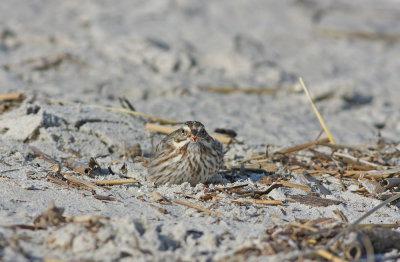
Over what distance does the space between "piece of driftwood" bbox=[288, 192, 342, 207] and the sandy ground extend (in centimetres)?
11

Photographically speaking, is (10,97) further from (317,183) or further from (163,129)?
(317,183)

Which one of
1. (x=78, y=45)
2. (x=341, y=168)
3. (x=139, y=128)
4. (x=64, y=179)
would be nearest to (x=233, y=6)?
(x=78, y=45)

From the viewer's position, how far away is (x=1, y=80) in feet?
24.1

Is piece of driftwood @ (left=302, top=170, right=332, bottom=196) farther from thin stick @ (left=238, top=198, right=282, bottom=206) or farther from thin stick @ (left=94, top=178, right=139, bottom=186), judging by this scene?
thin stick @ (left=94, top=178, right=139, bottom=186)

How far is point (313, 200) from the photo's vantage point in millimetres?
4410

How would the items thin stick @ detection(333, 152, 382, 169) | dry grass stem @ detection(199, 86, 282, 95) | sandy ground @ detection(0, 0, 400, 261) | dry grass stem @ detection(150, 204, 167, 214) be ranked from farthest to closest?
dry grass stem @ detection(199, 86, 282, 95), thin stick @ detection(333, 152, 382, 169), dry grass stem @ detection(150, 204, 167, 214), sandy ground @ detection(0, 0, 400, 261)

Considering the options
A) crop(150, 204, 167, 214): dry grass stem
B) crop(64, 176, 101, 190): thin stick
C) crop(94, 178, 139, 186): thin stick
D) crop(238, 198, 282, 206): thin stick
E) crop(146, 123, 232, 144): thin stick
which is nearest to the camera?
crop(150, 204, 167, 214): dry grass stem

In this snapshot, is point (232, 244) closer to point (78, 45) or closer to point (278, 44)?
point (78, 45)

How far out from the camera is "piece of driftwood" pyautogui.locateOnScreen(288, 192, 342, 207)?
14.3 feet

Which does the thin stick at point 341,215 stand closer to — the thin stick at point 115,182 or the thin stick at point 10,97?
the thin stick at point 115,182

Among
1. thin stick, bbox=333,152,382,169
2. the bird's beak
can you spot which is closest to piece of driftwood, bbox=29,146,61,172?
the bird's beak

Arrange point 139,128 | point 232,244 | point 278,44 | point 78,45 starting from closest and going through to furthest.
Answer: point 232,244 → point 139,128 → point 78,45 → point 278,44

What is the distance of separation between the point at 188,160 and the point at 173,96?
115 inches

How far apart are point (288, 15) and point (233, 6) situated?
1.15 m
